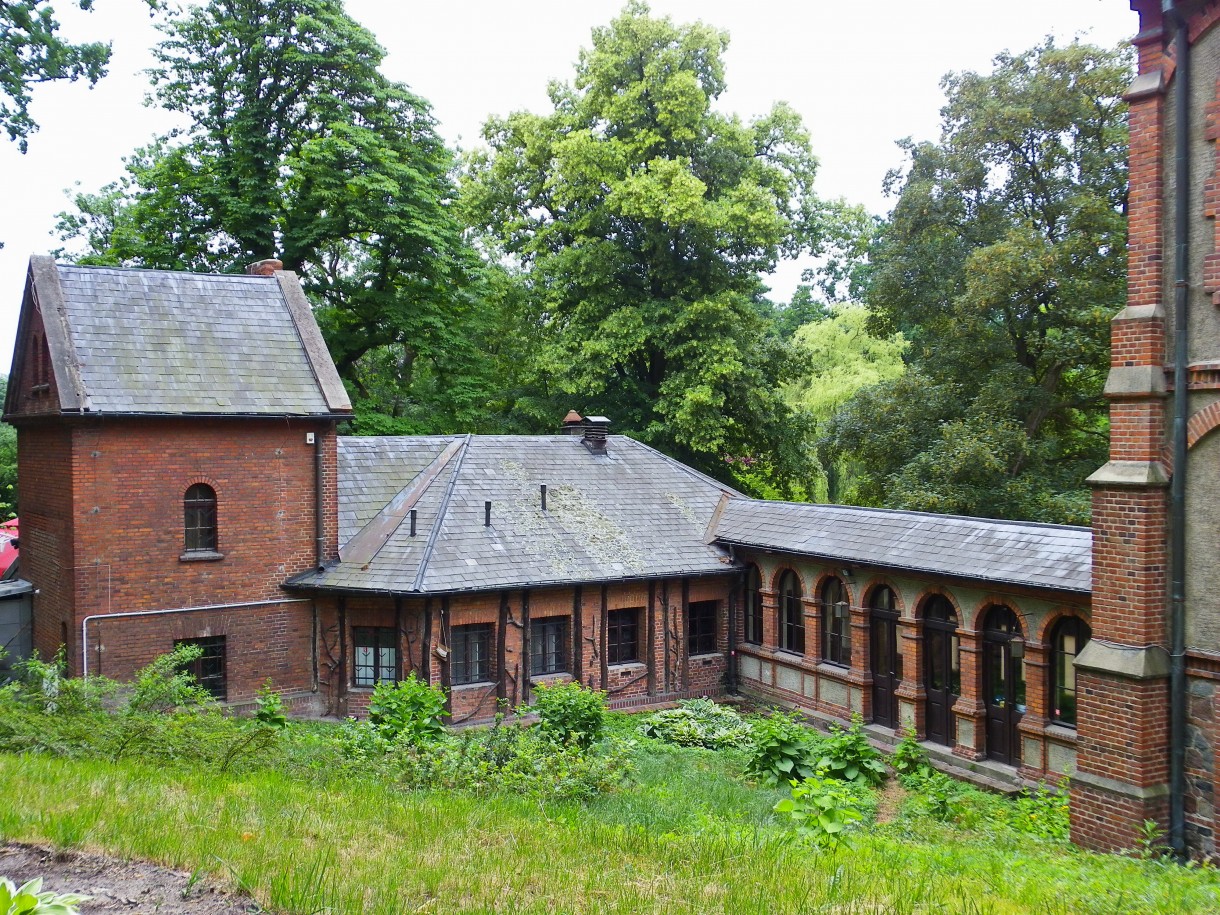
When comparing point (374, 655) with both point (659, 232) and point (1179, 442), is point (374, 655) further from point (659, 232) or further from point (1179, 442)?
point (659, 232)

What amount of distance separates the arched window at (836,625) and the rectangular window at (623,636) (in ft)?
12.1

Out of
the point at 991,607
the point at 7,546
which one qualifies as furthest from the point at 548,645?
the point at 7,546

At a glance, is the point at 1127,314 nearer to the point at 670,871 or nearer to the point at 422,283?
the point at 670,871

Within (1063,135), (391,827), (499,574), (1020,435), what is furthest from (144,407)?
(1063,135)

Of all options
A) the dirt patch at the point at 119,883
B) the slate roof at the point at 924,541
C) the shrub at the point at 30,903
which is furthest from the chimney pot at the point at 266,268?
the shrub at the point at 30,903

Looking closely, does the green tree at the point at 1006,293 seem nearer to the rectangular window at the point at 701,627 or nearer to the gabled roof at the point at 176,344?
the rectangular window at the point at 701,627

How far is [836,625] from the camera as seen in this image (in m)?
17.9

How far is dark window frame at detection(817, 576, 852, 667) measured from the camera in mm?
17594

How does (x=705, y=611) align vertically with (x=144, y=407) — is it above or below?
below

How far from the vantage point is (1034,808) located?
12.5m

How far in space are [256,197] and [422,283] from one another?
5076 millimetres

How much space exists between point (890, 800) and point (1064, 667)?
10.2 feet

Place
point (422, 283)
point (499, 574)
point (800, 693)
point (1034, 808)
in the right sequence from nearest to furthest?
1. point (1034, 808)
2. point (499, 574)
3. point (800, 693)
4. point (422, 283)

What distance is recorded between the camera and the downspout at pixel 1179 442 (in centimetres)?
1002
